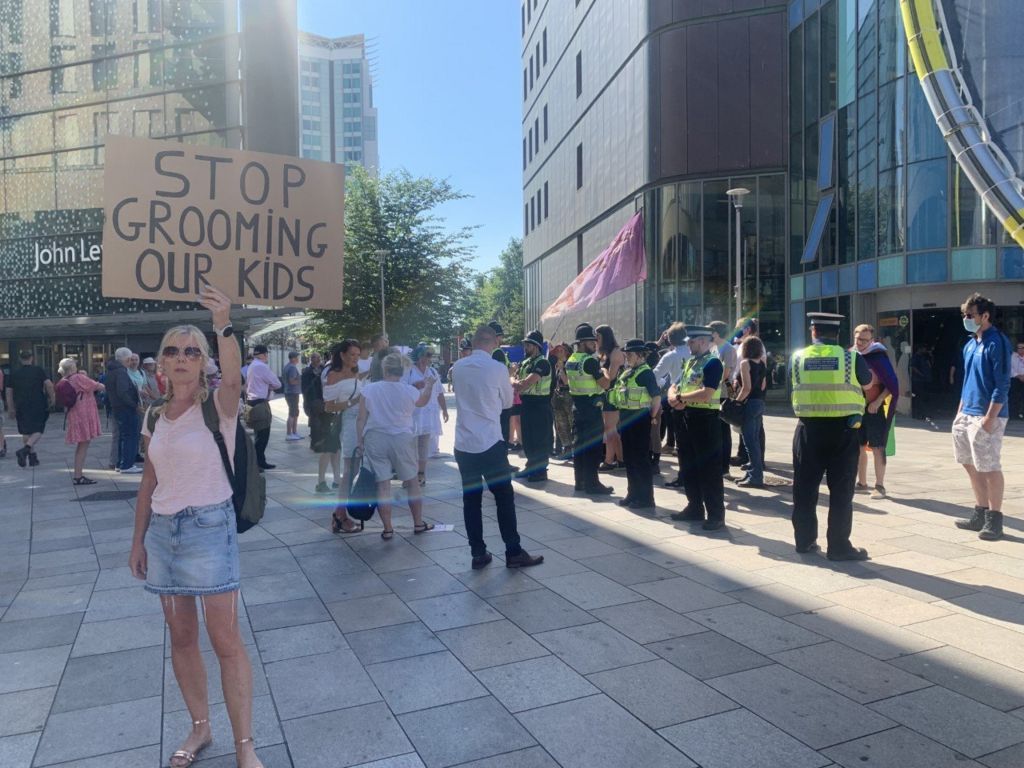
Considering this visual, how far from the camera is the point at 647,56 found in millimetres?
24984

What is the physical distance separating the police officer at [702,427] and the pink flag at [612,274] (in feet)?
34.3

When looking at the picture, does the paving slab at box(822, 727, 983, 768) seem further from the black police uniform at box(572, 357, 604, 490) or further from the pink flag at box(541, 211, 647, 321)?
the pink flag at box(541, 211, 647, 321)

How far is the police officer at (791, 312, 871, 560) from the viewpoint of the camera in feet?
20.1

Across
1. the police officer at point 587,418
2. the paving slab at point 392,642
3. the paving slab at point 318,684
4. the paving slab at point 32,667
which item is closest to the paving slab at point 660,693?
the paving slab at point 392,642

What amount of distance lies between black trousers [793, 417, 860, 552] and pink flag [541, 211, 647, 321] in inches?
464

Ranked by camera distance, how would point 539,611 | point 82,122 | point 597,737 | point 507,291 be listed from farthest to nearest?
point 507,291
point 82,122
point 539,611
point 597,737

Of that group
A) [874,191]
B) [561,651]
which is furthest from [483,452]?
[874,191]

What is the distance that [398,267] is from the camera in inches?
1414

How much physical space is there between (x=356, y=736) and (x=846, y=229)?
67.7 ft

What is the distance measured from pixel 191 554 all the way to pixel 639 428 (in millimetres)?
5726

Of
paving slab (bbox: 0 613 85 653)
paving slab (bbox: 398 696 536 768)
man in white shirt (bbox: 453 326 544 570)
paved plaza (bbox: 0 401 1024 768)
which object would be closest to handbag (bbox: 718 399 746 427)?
paved plaza (bbox: 0 401 1024 768)

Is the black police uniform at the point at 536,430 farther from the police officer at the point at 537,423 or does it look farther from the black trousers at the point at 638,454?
the black trousers at the point at 638,454

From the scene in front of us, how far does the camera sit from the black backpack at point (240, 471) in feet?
10.7

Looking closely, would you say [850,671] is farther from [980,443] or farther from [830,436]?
[980,443]
